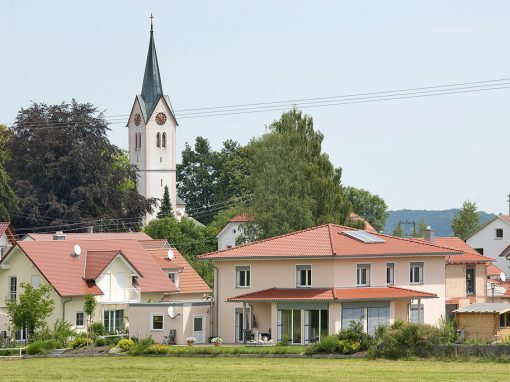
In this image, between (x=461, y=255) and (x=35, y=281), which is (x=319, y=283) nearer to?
(x=35, y=281)

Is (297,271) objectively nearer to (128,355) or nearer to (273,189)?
(128,355)

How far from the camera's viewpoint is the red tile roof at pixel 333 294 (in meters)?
71.5

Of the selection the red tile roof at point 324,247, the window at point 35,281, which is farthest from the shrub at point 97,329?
the red tile roof at point 324,247

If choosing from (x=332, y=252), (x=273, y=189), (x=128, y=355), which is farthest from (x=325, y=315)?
(x=273, y=189)

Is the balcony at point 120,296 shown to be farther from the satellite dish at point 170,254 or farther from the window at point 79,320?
the satellite dish at point 170,254

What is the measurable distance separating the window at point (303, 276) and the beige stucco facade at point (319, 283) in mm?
174

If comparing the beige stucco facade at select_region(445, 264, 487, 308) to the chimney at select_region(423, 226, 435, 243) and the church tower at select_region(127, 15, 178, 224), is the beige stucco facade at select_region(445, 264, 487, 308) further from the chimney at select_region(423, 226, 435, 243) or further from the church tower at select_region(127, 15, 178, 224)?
the church tower at select_region(127, 15, 178, 224)

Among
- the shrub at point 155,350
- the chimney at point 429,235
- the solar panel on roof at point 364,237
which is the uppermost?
the chimney at point 429,235

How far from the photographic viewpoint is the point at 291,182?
99.9m

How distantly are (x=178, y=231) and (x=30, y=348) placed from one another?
197ft

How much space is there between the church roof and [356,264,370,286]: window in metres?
110

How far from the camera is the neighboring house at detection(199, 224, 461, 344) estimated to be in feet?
236

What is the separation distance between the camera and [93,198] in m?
124

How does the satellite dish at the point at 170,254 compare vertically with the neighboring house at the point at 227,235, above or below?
below
